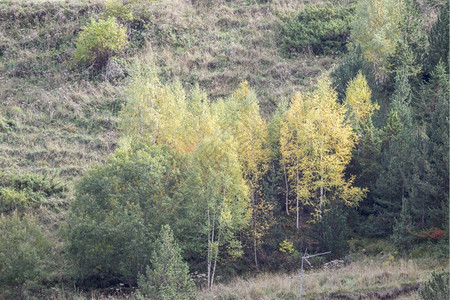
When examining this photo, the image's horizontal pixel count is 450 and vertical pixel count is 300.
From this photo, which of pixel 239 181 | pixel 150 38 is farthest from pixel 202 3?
pixel 239 181

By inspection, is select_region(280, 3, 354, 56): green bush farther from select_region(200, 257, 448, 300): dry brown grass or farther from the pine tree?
select_region(200, 257, 448, 300): dry brown grass

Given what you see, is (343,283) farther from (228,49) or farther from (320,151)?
(228,49)

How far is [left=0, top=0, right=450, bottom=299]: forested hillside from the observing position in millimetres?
30688

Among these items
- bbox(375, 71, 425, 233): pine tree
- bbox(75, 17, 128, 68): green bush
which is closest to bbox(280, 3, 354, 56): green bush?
bbox(75, 17, 128, 68): green bush

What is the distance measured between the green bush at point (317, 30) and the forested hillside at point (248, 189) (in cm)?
915

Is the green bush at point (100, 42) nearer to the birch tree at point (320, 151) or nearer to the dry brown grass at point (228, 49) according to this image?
the dry brown grass at point (228, 49)

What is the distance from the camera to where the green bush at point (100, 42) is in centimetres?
5188

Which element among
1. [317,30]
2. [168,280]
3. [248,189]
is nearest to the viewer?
[168,280]

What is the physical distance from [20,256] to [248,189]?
42.5 feet

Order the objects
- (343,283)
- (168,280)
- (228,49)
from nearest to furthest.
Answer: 1. (168,280)
2. (343,283)
3. (228,49)

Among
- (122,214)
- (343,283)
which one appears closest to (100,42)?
(122,214)

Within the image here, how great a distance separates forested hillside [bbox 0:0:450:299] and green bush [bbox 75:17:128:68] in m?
8.85

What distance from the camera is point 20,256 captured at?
3092cm

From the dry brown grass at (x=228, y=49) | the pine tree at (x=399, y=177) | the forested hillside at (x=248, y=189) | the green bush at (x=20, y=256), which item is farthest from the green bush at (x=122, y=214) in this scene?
the dry brown grass at (x=228, y=49)
